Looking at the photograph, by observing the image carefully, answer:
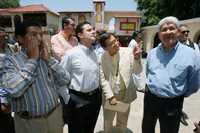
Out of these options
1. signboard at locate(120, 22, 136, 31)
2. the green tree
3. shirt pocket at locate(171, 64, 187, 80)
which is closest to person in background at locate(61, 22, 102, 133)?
shirt pocket at locate(171, 64, 187, 80)

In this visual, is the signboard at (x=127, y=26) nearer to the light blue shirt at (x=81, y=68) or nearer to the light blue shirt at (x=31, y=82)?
the light blue shirt at (x=81, y=68)

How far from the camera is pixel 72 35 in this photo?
498 centimetres

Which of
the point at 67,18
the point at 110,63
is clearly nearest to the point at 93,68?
the point at 110,63

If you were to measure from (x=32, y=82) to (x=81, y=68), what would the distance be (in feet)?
3.69

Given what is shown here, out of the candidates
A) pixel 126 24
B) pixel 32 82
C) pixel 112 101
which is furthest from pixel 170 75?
pixel 126 24

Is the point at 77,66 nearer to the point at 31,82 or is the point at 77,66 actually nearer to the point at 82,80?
the point at 82,80

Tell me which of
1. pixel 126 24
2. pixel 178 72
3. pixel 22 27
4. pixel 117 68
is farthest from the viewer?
pixel 126 24

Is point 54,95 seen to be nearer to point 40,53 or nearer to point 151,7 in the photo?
point 40,53

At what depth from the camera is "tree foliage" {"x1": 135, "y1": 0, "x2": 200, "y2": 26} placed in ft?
103

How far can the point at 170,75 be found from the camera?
3.40m

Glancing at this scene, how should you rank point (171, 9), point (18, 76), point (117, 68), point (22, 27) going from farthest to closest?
1. point (171, 9)
2. point (117, 68)
3. point (22, 27)
4. point (18, 76)

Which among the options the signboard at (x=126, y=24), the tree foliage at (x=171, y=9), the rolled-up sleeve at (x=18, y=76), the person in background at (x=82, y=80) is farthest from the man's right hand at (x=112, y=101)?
the tree foliage at (x=171, y=9)

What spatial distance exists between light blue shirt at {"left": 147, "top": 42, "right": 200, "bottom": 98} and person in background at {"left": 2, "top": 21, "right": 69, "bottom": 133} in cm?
114

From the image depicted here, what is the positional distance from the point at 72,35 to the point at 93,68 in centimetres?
136
